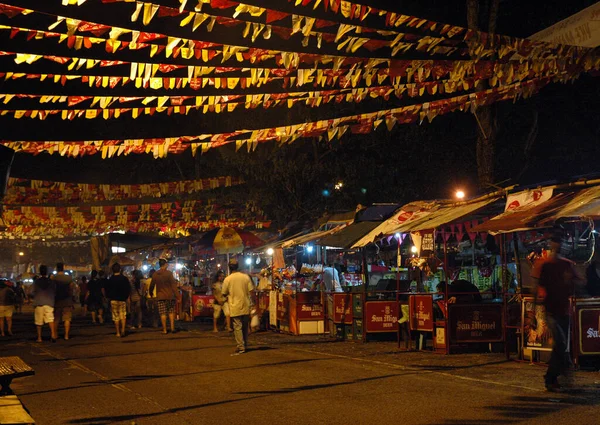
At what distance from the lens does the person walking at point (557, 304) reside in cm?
947

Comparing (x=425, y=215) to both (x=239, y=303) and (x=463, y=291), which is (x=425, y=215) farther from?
(x=239, y=303)

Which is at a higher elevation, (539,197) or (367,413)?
(539,197)

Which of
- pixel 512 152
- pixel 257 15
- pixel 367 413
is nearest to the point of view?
pixel 367 413

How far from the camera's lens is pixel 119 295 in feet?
66.5

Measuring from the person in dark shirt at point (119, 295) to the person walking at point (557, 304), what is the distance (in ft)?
42.0

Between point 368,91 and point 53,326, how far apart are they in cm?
1113

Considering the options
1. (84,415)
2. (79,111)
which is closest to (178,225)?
(79,111)

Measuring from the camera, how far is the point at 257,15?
30.8 ft

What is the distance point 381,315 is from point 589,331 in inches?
240

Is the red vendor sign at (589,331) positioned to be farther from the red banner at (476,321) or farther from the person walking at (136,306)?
the person walking at (136,306)

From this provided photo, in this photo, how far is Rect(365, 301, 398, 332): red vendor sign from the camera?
17.3 metres

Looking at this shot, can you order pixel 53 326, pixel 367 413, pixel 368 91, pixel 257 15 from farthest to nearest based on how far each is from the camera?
pixel 53 326 → pixel 368 91 → pixel 257 15 → pixel 367 413

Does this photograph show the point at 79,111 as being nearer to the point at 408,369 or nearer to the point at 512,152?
the point at 408,369

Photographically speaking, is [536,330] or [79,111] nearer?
[536,330]
